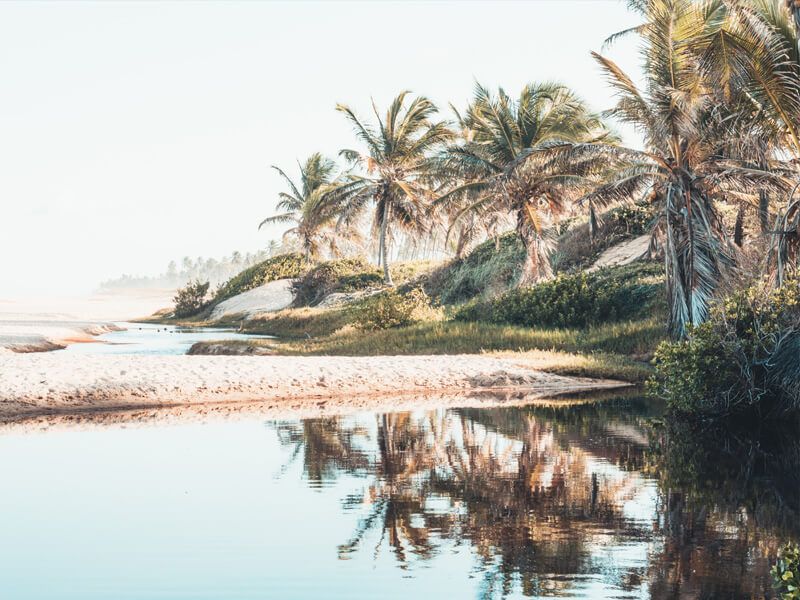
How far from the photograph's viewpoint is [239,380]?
59.9 feet

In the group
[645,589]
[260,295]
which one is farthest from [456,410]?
[260,295]

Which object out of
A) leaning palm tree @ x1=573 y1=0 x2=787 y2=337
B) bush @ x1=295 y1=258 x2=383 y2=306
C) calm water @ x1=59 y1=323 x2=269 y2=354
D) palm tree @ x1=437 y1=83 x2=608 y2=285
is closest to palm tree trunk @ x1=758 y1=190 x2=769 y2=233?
leaning palm tree @ x1=573 y1=0 x2=787 y2=337

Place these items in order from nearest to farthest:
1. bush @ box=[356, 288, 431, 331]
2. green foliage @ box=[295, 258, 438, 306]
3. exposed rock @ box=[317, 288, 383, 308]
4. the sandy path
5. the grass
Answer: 1. the sandy path
2. the grass
3. bush @ box=[356, 288, 431, 331]
4. exposed rock @ box=[317, 288, 383, 308]
5. green foliage @ box=[295, 258, 438, 306]

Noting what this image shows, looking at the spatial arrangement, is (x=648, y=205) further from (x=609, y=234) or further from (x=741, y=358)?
(x=741, y=358)

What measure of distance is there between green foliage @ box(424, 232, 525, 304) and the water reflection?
22.9m

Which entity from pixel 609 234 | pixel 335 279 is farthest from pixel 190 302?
pixel 609 234

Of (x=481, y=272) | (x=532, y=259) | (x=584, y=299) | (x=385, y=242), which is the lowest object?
(x=584, y=299)

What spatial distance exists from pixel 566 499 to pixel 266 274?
5122 centimetres

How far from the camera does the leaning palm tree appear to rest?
62.7ft

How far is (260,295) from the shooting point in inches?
2158

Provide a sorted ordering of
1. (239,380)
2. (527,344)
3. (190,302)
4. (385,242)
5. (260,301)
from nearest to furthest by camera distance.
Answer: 1. (239,380)
2. (527,344)
3. (385,242)
4. (260,301)
5. (190,302)

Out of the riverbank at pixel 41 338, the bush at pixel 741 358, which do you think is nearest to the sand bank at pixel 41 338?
the riverbank at pixel 41 338

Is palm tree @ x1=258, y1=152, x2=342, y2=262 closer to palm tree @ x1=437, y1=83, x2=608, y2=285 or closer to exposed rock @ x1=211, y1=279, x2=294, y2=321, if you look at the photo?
exposed rock @ x1=211, y1=279, x2=294, y2=321

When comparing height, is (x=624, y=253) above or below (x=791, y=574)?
above
